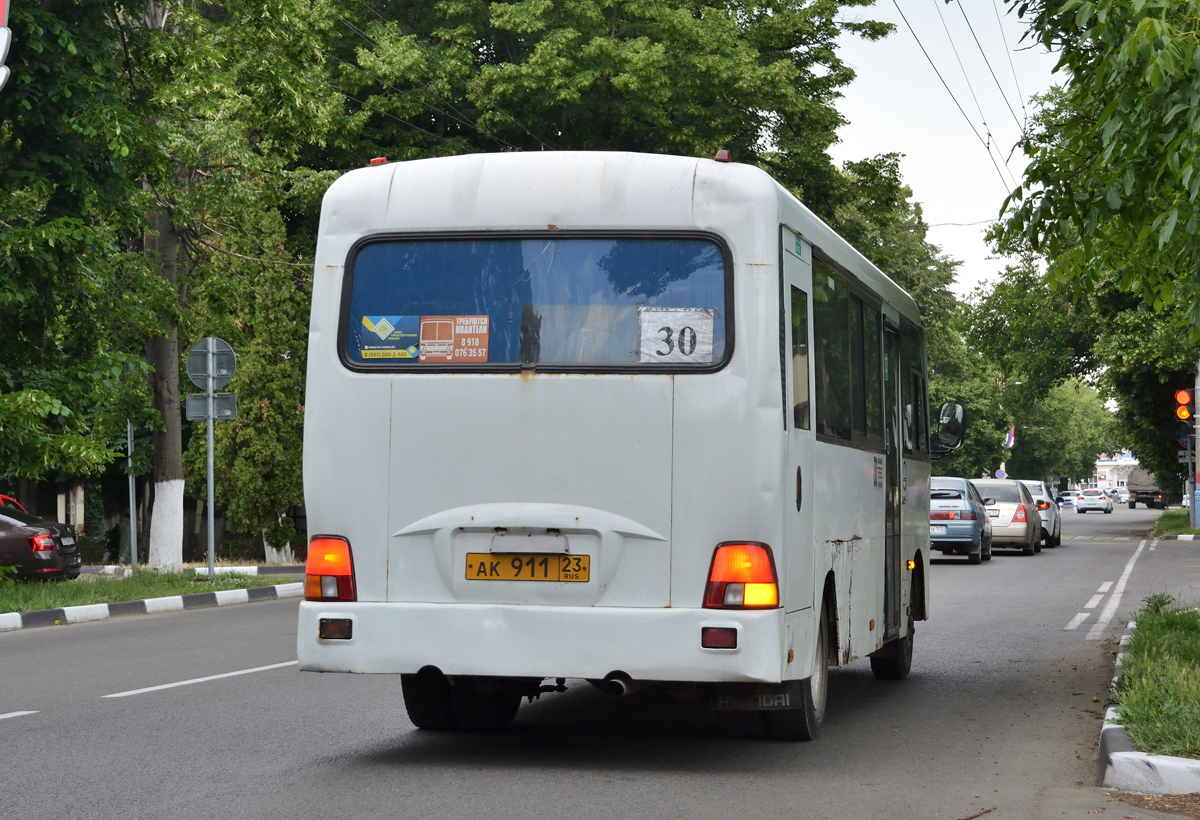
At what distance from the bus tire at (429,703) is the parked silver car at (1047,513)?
28.4 m

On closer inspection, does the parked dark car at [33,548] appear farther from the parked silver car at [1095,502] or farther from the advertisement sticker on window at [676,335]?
the parked silver car at [1095,502]

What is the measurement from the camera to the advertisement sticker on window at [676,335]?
7141 mm

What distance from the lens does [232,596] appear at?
19922 mm

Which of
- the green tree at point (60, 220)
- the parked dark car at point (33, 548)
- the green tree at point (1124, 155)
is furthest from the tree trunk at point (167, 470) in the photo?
the green tree at point (1124, 155)

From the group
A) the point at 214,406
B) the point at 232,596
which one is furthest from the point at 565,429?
the point at 214,406

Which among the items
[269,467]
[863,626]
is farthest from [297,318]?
[863,626]

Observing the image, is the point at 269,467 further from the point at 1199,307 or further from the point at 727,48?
the point at 1199,307

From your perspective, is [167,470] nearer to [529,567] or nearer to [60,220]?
[60,220]

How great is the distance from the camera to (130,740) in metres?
8.30

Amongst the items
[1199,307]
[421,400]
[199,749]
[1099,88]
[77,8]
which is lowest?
[199,749]

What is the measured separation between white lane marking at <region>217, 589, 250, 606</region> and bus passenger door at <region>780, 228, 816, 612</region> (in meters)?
13.3

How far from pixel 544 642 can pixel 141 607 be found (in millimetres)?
12390

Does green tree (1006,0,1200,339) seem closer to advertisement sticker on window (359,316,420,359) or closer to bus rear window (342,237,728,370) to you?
bus rear window (342,237,728,370)

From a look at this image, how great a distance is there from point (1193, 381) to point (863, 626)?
133 feet
